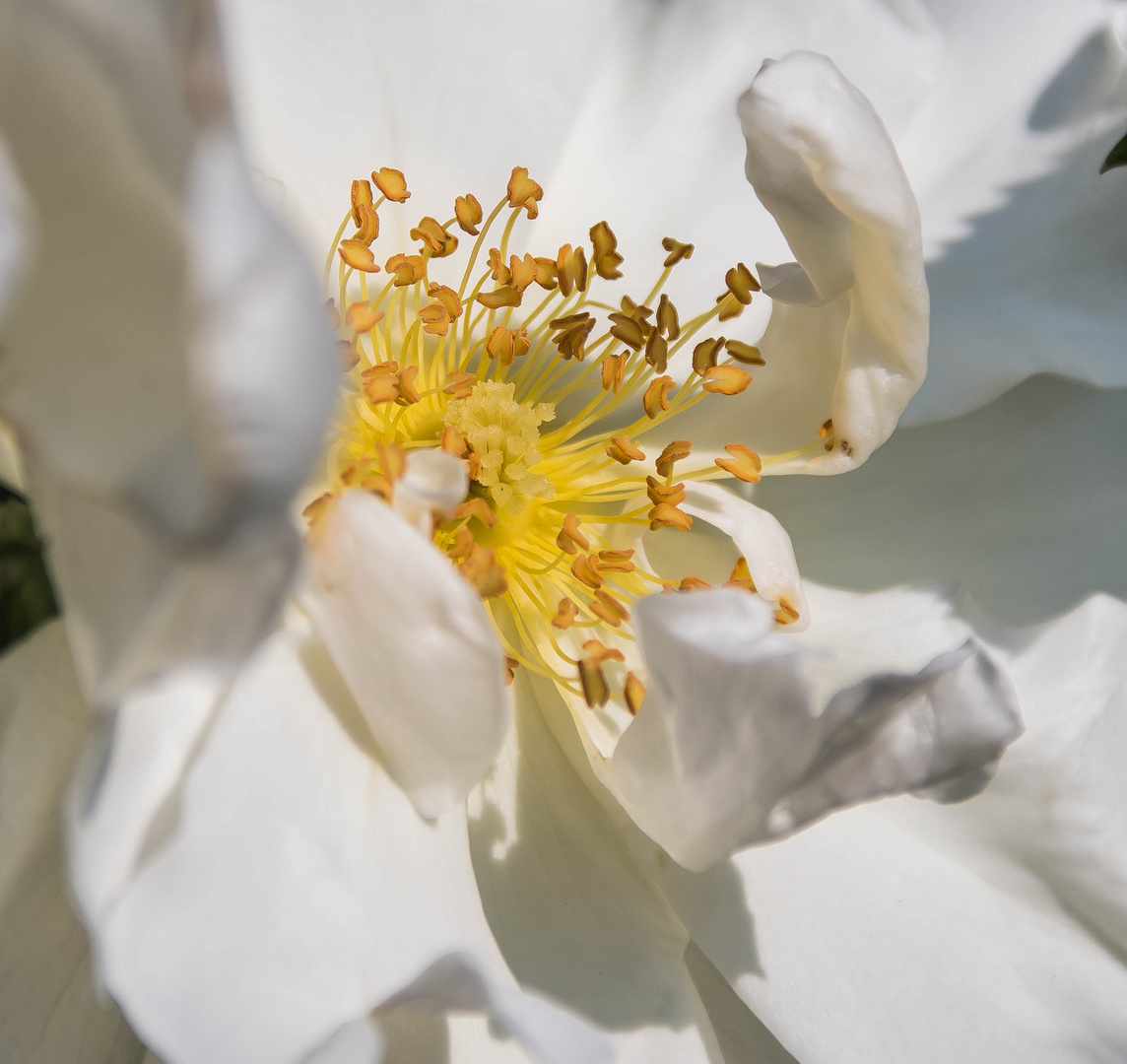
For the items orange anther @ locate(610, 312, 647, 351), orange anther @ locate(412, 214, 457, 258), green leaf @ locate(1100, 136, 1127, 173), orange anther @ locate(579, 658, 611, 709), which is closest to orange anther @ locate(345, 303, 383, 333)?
orange anther @ locate(412, 214, 457, 258)

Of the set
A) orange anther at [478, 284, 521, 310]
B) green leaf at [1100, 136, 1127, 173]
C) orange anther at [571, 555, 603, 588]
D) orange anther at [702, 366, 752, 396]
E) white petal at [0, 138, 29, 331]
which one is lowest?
orange anther at [571, 555, 603, 588]

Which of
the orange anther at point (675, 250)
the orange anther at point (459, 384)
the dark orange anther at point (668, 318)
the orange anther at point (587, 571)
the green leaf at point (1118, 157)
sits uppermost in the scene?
the green leaf at point (1118, 157)

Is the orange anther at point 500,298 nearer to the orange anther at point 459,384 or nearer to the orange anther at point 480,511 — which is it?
the orange anther at point 459,384

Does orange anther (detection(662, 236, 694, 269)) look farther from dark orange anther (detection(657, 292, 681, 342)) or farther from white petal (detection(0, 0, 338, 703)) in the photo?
white petal (detection(0, 0, 338, 703))

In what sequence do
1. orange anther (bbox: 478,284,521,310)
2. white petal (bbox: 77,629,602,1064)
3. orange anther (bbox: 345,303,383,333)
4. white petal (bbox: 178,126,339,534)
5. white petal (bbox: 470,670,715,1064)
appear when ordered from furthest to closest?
orange anther (bbox: 478,284,521,310) → orange anther (bbox: 345,303,383,333) → white petal (bbox: 470,670,715,1064) → white petal (bbox: 77,629,602,1064) → white petal (bbox: 178,126,339,534)

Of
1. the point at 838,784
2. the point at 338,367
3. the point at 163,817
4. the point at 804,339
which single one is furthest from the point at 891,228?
the point at 163,817

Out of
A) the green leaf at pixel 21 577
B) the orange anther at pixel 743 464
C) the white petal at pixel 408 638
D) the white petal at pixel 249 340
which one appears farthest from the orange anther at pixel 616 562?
the white petal at pixel 249 340
